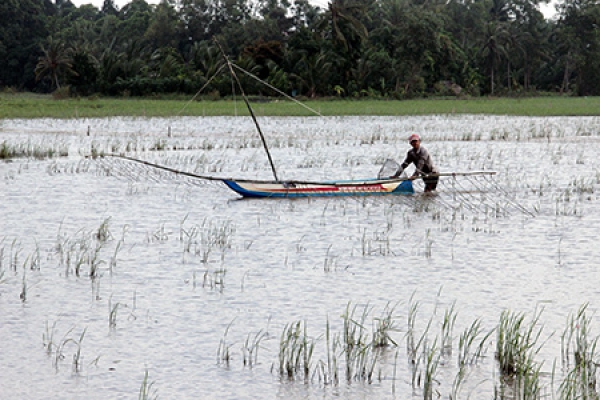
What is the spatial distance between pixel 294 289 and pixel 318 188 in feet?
17.6

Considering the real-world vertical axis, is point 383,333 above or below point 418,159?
below

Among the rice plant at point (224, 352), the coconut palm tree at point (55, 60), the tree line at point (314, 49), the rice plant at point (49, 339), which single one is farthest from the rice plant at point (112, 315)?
the coconut palm tree at point (55, 60)

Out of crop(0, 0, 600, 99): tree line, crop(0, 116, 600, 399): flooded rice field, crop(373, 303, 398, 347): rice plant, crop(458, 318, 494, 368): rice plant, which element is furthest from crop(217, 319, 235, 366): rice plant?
crop(0, 0, 600, 99): tree line

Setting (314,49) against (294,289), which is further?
(314,49)

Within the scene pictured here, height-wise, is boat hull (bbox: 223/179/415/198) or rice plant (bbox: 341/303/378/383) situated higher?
boat hull (bbox: 223/179/415/198)

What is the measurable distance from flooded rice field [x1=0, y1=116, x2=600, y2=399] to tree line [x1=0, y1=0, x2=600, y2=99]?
29924mm

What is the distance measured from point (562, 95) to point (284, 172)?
5318cm

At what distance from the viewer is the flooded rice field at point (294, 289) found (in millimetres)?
5723

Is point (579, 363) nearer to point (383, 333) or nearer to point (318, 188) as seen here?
point (383, 333)

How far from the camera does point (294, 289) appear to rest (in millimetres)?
8117

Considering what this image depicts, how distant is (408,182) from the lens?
44.2 ft

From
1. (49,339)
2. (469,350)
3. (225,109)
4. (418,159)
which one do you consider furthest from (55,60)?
(469,350)

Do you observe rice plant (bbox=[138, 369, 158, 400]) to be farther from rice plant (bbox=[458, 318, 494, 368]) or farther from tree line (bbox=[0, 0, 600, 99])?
tree line (bbox=[0, 0, 600, 99])

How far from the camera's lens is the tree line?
51500mm
